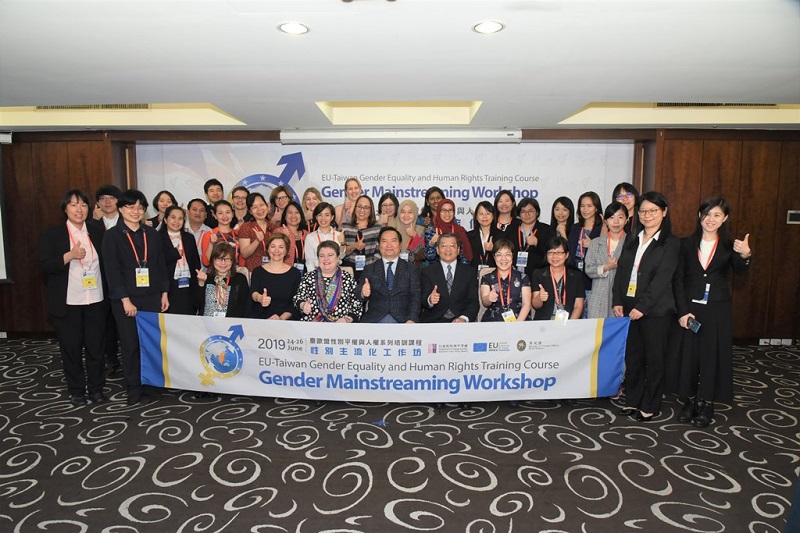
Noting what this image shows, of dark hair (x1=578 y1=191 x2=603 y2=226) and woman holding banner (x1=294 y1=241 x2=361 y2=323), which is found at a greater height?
dark hair (x1=578 y1=191 x2=603 y2=226)

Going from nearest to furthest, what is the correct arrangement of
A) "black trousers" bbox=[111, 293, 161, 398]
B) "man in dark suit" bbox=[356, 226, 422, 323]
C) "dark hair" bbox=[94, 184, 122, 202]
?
"black trousers" bbox=[111, 293, 161, 398] < "man in dark suit" bbox=[356, 226, 422, 323] < "dark hair" bbox=[94, 184, 122, 202]

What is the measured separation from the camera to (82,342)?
4.01 metres

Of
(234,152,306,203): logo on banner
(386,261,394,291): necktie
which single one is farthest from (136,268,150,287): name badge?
(234,152,306,203): logo on banner

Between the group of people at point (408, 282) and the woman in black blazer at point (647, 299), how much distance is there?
0.01 metres

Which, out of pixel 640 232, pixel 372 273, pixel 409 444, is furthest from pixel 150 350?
pixel 640 232

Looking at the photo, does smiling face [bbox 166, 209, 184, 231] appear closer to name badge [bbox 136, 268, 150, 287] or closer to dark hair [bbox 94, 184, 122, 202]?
dark hair [bbox 94, 184, 122, 202]

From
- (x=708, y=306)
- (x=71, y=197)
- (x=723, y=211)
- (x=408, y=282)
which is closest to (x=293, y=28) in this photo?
(x=408, y=282)

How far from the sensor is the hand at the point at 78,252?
3.78 meters

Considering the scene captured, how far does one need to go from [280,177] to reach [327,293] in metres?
3.11

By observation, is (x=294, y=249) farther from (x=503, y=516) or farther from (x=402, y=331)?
(x=503, y=516)

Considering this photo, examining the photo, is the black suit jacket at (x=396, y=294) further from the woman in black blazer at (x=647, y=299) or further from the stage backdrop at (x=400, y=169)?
the stage backdrop at (x=400, y=169)

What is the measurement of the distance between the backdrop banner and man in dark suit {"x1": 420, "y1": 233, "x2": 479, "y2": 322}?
458mm

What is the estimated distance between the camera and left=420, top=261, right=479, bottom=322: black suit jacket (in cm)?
404

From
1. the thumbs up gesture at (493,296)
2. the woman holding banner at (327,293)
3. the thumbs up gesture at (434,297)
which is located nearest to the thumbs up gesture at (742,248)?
the thumbs up gesture at (493,296)
